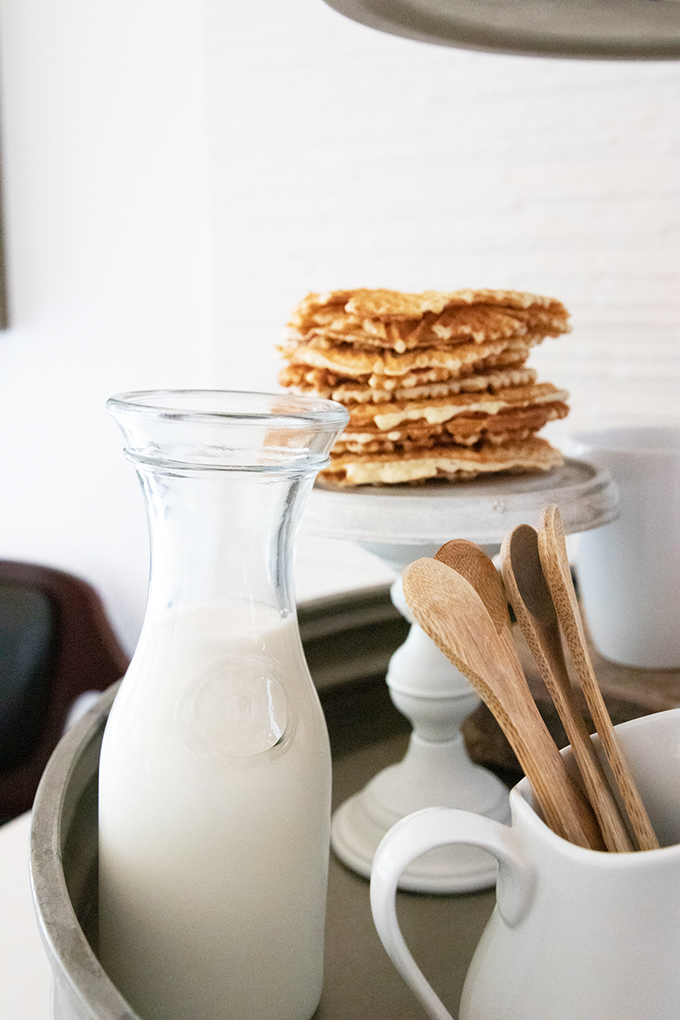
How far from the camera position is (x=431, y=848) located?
0.75 ft

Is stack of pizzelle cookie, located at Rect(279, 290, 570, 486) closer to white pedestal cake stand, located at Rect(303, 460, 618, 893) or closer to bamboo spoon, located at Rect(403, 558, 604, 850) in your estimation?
white pedestal cake stand, located at Rect(303, 460, 618, 893)

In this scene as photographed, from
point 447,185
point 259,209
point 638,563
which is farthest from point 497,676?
point 259,209

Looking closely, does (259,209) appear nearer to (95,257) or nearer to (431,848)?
(95,257)

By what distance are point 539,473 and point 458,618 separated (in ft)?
0.86

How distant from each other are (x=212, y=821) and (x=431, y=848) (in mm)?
72

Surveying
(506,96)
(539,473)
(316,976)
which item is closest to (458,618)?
(316,976)

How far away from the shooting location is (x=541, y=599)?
0.94 ft

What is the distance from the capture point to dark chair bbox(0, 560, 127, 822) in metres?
1.43

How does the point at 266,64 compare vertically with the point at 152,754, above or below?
above

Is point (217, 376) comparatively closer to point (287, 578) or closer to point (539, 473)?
point (539, 473)

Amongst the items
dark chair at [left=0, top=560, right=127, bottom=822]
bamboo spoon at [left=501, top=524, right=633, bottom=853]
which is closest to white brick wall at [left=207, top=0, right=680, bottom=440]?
dark chair at [left=0, top=560, right=127, bottom=822]

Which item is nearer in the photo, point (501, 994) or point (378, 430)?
point (501, 994)

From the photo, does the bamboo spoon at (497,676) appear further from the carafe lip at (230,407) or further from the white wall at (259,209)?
the white wall at (259,209)

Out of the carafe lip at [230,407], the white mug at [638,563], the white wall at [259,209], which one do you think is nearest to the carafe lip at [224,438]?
the carafe lip at [230,407]
